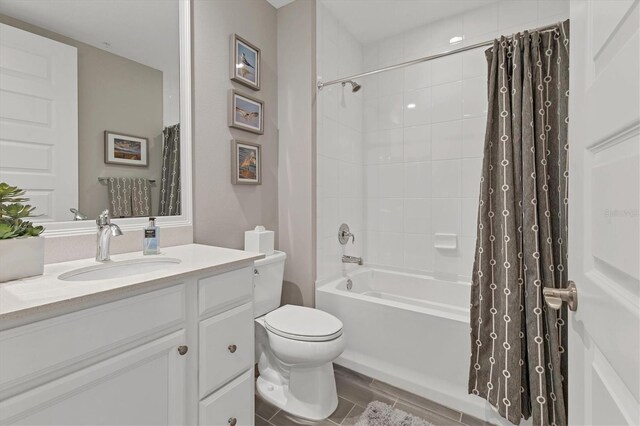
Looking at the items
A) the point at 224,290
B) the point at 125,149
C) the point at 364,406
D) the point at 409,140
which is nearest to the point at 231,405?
the point at 224,290

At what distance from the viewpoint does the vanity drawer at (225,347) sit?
113 centimetres

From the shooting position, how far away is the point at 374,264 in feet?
9.11

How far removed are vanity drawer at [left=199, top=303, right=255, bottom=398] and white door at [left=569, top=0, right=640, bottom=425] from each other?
3.55 ft

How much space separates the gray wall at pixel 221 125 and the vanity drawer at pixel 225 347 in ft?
2.13

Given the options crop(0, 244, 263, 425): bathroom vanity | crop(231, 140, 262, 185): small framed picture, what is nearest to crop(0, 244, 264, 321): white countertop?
crop(0, 244, 263, 425): bathroom vanity

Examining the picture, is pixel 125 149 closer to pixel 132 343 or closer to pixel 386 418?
pixel 132 343

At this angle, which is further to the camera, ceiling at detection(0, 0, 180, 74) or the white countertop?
ceiling at detection(0, 0, 180, 74)

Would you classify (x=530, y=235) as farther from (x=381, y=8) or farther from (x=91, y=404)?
(x=381, y=8)

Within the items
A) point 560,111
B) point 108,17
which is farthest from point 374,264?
point 108,17

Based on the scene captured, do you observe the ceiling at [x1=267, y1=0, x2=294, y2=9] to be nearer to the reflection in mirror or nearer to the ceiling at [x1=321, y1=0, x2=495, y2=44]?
the ceiling at [x1=321, y1=0, x2=495, y2=44]

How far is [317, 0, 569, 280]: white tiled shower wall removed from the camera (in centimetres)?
229

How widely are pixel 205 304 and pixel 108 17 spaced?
135 cm

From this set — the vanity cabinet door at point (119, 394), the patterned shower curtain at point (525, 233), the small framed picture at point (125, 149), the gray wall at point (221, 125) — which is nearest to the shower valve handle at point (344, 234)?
the gray wall at point (221, 125)

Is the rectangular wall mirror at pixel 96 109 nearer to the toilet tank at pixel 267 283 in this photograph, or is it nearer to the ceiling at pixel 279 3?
the toilet tank at pixel 267 283
